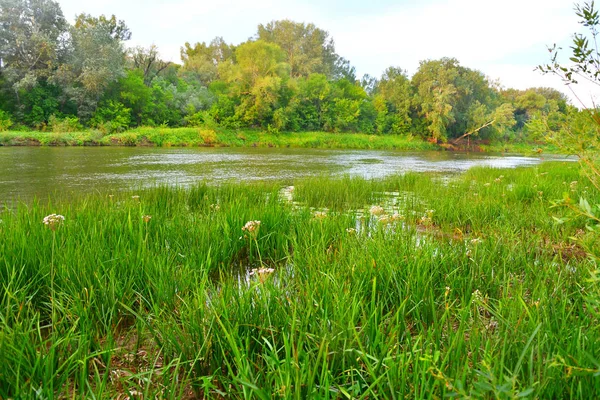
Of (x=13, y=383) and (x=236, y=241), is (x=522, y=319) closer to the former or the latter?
(x=13, y=383)

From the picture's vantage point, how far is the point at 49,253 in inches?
98.1

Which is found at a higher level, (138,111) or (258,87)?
(258,87)

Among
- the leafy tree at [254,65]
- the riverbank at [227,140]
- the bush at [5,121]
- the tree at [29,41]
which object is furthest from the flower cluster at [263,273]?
the leafy tree at [254,65]

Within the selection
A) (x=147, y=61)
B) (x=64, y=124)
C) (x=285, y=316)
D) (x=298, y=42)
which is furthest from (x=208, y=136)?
(x=298, y=42)

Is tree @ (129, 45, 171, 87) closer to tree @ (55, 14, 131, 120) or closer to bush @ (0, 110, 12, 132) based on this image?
tree @ (55, 14, 131, 120)

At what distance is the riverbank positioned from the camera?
24922 mm

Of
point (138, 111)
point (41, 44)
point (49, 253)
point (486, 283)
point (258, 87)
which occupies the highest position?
point (41, 44)

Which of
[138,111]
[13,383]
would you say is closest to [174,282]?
[13,383]

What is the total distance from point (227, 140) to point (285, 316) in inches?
1328

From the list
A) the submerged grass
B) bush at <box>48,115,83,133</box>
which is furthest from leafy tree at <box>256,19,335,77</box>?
the submerged grass

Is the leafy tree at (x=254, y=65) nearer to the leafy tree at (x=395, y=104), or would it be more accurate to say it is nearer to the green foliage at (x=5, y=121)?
the leafy tree at (x=395, y=104)

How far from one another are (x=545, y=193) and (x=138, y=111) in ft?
121

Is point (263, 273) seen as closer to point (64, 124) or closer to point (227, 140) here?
point (64, 124)

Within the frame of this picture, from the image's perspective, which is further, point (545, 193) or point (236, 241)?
point (545, 193)
